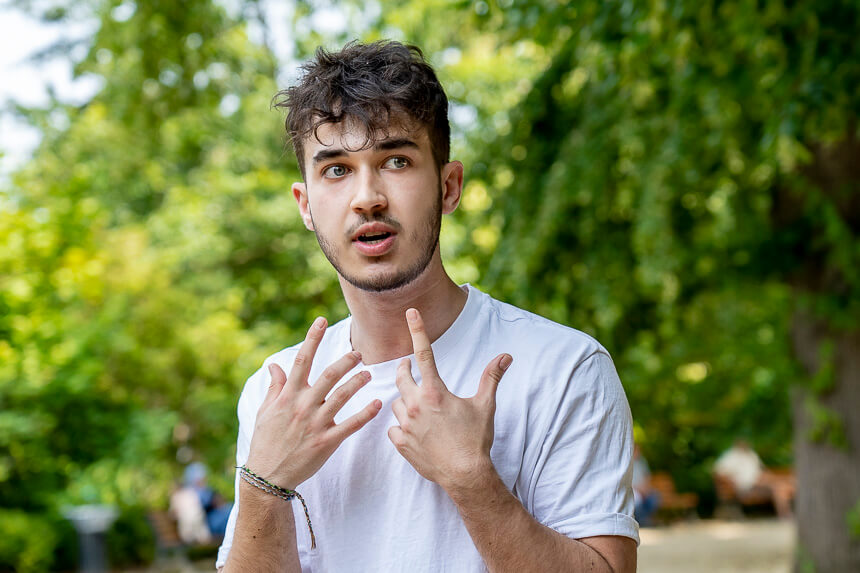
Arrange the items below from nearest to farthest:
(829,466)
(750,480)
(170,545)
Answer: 1. (829,466)
2. (170,545)
3. (750,480)

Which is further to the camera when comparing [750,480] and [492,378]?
[750,480]

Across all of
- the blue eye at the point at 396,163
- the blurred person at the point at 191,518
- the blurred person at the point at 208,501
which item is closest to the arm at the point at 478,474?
the blue eye at the point at 396,163

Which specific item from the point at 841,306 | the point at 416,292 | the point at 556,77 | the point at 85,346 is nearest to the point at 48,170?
the point at 85,346

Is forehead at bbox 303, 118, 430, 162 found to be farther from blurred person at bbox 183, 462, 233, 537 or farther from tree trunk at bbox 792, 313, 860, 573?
blurred person at bbox 183, 462, 233, 537

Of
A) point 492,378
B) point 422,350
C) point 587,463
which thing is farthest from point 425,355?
point 587,463

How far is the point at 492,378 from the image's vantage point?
1.70 meters

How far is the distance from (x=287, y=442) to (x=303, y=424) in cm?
4

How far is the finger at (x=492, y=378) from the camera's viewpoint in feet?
5.51

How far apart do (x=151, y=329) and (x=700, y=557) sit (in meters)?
8.18

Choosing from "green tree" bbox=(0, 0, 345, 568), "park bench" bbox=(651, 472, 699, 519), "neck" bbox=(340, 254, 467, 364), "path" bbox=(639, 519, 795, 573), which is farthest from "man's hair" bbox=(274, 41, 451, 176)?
"park bench" bbox=(651, 472, 699, 519)

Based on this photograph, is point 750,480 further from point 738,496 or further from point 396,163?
point 396,163

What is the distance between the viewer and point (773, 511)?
18438 mm

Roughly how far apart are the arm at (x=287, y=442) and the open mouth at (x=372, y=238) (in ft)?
0.57

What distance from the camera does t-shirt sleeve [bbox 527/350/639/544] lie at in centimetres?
173
